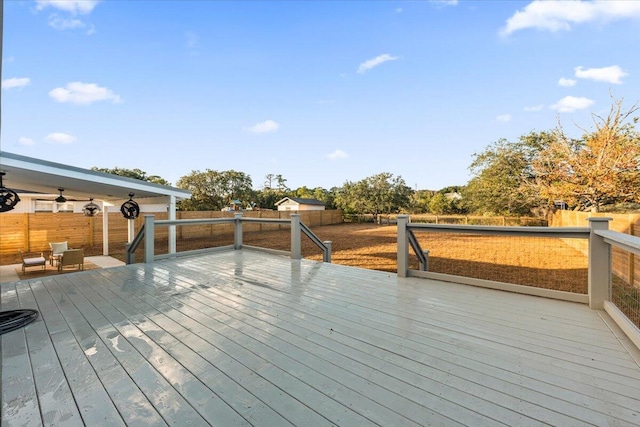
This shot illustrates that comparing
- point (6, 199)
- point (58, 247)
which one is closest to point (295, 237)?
point (6, 199)

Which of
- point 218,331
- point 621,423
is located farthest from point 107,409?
point 621,423

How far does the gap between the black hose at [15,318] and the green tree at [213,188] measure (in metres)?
20.5

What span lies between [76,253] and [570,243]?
48.2 feet

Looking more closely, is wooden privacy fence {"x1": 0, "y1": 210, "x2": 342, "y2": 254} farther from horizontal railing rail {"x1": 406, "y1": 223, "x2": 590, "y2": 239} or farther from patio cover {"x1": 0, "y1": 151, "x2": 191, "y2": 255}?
horizontal railing rail {"x1": 406, "y1": 223, "x2": 590, "y2": 239}

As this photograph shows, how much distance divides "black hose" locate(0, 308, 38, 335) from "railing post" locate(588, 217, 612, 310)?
525 cm

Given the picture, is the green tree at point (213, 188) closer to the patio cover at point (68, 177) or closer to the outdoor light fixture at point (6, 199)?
the patio cover at point (68, 177)

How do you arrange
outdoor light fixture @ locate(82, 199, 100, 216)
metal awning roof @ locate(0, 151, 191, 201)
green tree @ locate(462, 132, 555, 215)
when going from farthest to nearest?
1. green tree @ locate(462, 132, 555, 215)
2. outdoor light fixture @ locate(82, 199, 100, 216)
3. metal awning roof @ locate(0, 151, 191, 201)

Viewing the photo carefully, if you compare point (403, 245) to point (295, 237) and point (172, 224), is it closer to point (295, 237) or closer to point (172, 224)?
point (295, 237)

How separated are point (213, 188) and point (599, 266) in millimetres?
24326

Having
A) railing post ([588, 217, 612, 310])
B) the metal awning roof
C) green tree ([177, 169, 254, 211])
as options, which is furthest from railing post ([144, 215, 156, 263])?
green tree ([177, 169, 254, 211])

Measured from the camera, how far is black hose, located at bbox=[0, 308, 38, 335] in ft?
8.00

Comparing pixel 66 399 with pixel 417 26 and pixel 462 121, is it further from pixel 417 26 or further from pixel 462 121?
pixel 462 121

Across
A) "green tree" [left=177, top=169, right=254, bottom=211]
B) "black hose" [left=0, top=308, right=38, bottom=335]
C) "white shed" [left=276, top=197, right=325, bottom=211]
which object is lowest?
"black hose" [left=0, top=308, right=38, bottom=335]

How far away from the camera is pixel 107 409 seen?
145 centimetres
